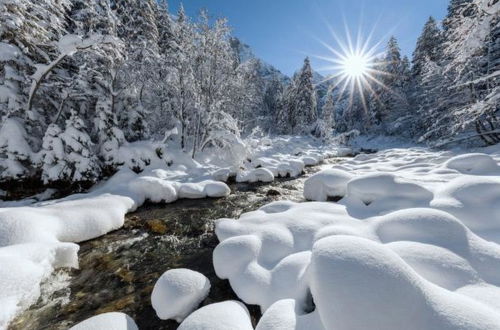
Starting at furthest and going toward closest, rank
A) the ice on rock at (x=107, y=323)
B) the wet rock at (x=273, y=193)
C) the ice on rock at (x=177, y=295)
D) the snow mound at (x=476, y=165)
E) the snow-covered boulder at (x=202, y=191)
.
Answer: the wet rock at (x=273, y=193)
the snow-covered boulder at (x=202, y=191)
the snow mound at (x=476, y=165)
the ice on rock at (x=177, y=295)
the ice on rock at (x=107, y=323)

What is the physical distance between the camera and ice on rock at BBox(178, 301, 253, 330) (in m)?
2.22

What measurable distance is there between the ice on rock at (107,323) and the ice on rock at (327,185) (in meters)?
5.60

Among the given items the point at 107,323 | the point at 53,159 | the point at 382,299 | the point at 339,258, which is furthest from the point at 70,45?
the point at 382,299

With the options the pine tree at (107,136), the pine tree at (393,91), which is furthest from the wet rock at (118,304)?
the pine tree at (393,91)

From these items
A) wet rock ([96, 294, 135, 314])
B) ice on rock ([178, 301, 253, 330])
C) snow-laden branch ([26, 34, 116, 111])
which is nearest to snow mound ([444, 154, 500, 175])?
ice on rock ([178, 301, 253, 330])

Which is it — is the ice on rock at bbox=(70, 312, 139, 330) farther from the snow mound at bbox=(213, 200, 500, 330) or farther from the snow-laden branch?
the snow-laden branch

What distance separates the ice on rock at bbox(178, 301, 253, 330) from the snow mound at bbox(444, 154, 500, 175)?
7.18m

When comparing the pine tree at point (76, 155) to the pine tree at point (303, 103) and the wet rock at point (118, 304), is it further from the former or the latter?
the pine tree at point (303, 103)

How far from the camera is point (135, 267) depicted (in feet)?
14.1

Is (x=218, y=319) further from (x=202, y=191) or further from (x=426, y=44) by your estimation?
(x=426, y=44)

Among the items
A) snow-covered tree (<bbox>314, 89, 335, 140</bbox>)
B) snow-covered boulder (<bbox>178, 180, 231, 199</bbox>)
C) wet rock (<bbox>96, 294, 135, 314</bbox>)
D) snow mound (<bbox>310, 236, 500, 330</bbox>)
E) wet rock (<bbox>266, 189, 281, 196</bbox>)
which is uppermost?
snow-covered tree (<bbox>314, 89, 335, 140</bbox>)

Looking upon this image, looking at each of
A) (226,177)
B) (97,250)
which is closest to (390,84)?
(226,177)

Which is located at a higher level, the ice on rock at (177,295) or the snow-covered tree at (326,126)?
the snow-covered tree at (326,126)

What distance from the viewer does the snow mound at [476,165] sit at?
5996mm
